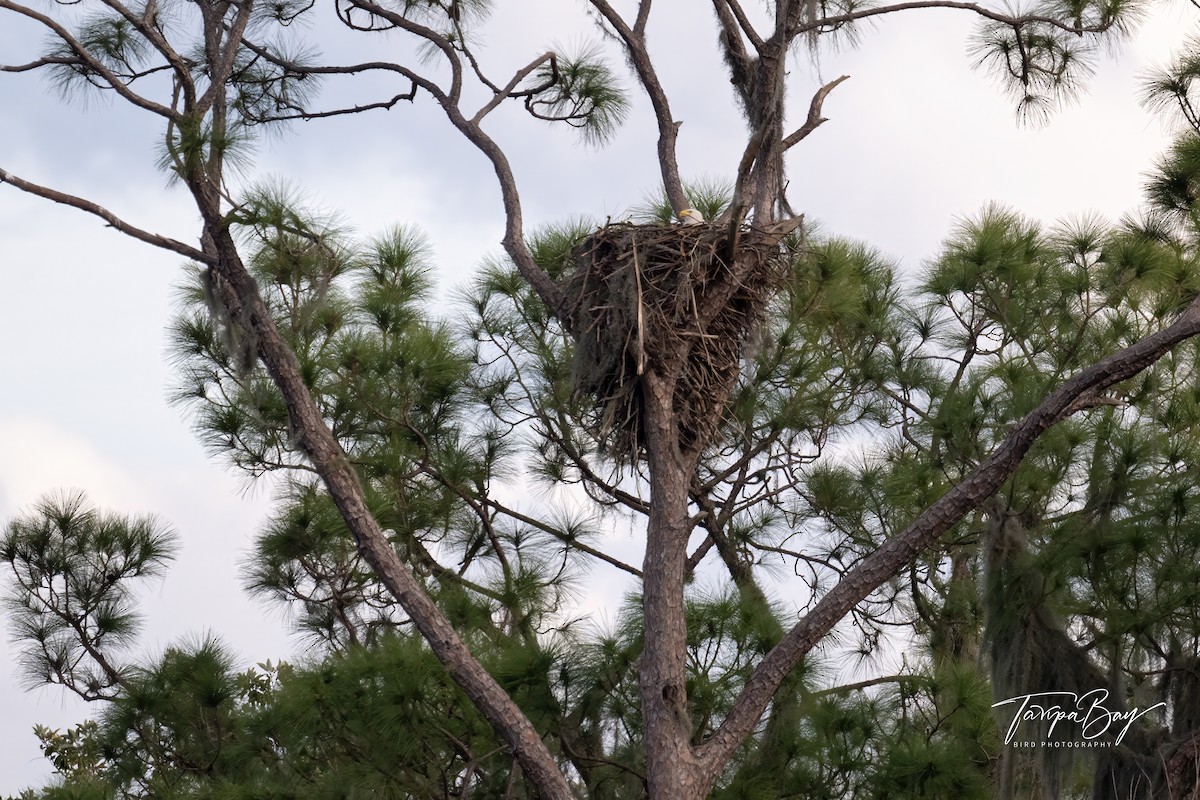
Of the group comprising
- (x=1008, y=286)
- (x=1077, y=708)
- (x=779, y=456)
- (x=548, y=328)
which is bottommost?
(x=1077, y=708)

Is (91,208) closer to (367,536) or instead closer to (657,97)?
(367,536)

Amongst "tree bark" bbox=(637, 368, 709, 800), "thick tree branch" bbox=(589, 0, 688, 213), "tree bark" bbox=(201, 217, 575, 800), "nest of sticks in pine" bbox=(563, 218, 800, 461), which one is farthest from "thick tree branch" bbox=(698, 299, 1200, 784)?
"thick tree branch" bbox=(589, 0, 688, 213)

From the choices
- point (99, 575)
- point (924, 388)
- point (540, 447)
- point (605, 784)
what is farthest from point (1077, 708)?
point (99, 575)

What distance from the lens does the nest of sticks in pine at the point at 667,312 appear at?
4.06 metres

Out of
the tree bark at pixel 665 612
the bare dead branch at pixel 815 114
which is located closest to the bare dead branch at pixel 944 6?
the bare dead branch at pixel 815 114

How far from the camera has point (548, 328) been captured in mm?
5738

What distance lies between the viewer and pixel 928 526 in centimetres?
364

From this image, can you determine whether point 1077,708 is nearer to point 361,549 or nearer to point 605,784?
point 605,784

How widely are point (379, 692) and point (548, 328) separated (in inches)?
82.5
